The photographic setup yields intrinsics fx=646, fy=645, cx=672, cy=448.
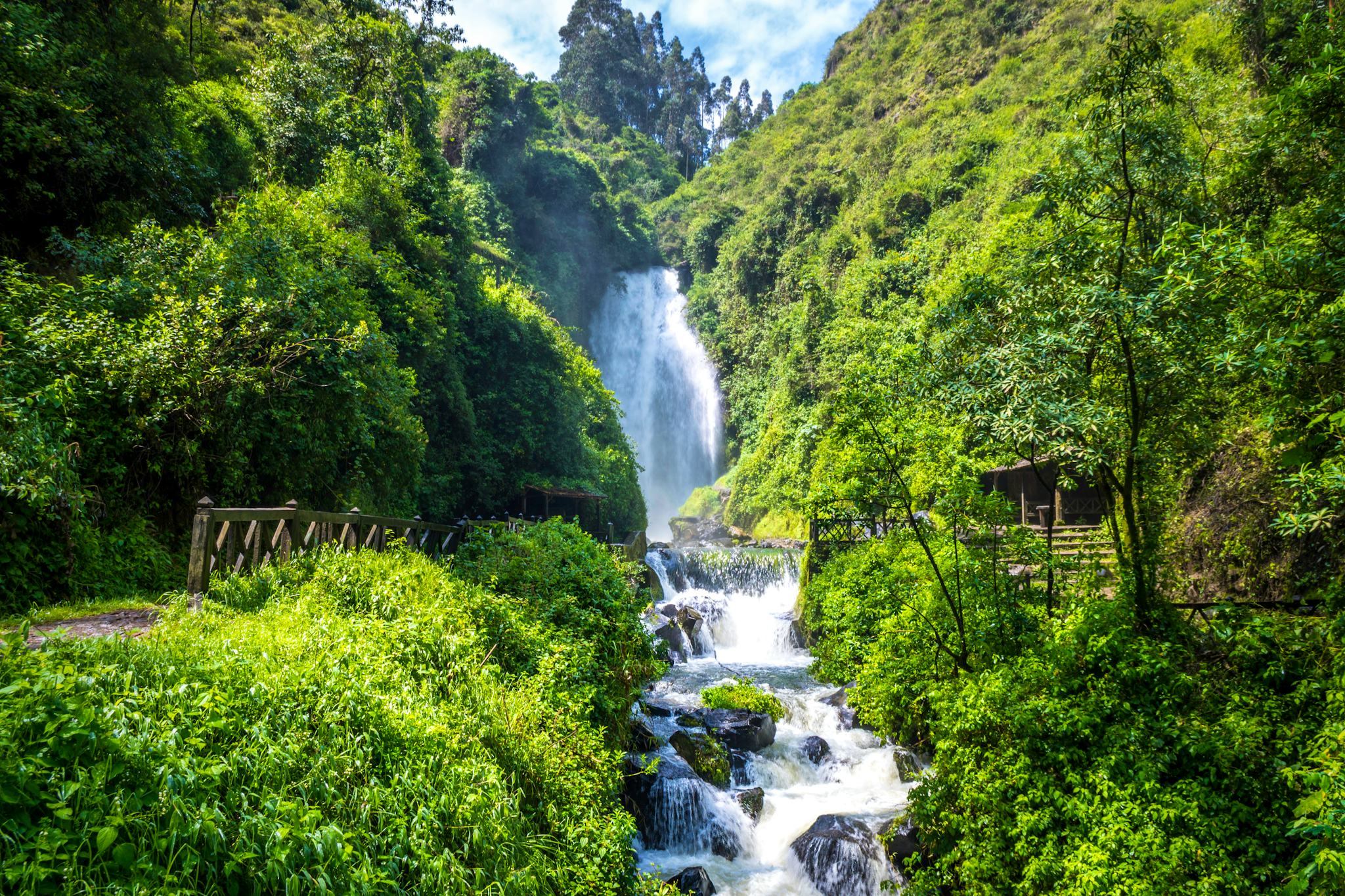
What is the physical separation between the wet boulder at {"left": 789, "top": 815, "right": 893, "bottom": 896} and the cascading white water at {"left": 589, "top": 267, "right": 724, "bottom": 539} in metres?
37.9

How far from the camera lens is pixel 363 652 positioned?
5.23m

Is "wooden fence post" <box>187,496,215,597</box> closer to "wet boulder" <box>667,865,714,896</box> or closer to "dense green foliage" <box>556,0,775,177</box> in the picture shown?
"wet boulder" <box>667,865,714,896</box>

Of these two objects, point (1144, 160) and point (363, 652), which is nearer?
point (363, 652)

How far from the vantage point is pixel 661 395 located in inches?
1923

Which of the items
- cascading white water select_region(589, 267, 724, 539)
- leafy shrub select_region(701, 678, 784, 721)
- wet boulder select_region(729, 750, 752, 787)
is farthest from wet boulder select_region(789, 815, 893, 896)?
cascading white water select_region(589, 267, 724, 539)

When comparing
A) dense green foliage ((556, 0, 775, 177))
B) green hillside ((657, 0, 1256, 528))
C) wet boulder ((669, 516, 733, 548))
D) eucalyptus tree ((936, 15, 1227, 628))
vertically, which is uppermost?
dense green foliage ((556, 0, 775, 177))

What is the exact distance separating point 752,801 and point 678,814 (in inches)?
48.2

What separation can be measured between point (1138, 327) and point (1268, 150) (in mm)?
3044

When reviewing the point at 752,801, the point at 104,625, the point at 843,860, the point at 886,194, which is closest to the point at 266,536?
the point at 104,625

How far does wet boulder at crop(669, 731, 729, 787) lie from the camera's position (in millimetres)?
9336

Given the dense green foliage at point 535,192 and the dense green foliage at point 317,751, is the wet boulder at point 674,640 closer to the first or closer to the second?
the dense green foliage at point 317,751

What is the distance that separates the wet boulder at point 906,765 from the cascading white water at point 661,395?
119 feet

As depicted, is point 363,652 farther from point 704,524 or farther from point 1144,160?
point 704,524

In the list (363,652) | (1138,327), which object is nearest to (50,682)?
(363,652)
